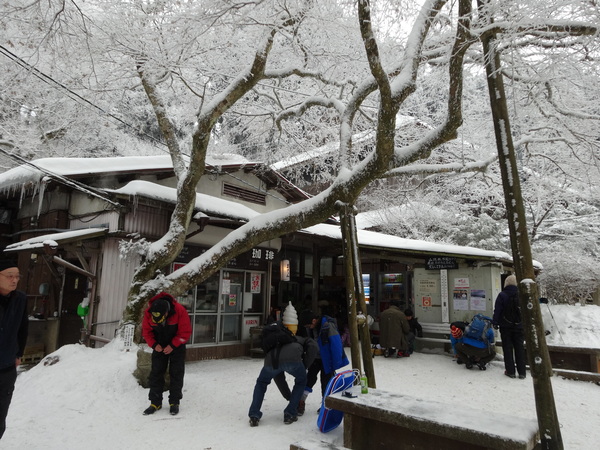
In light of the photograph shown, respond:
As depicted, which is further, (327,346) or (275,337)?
(327,346)

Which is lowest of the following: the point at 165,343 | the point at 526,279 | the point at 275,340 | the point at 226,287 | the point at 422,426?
the point at 422,426

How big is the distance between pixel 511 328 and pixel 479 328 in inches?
30.7

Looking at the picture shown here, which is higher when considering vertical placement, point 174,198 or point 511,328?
point 174,198

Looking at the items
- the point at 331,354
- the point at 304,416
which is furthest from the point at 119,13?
the point at 304,416

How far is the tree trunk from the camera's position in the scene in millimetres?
3475

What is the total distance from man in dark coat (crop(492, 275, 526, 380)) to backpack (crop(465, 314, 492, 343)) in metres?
0.45

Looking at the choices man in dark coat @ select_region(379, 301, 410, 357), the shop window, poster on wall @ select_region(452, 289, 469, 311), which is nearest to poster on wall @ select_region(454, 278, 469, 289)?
poster on wall @ select_region(452, 289, 469, 311)

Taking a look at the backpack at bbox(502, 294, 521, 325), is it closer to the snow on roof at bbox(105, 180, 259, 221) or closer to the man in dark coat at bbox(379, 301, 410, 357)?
the man in dark coat at bbox(379, 301, 410, 357)

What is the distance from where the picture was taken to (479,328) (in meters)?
8.77

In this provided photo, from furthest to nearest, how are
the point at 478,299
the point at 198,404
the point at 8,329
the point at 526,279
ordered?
the point at 478,299, the point at 198,404, the point at 8,329, the point at 526,279

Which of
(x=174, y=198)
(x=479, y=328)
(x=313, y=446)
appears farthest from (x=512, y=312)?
(x=174, y=198)

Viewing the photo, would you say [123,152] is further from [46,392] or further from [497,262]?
[497,262]

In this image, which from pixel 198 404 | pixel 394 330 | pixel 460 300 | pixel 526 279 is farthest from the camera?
pixel 460 300

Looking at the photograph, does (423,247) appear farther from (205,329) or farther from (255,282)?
(205,329)
